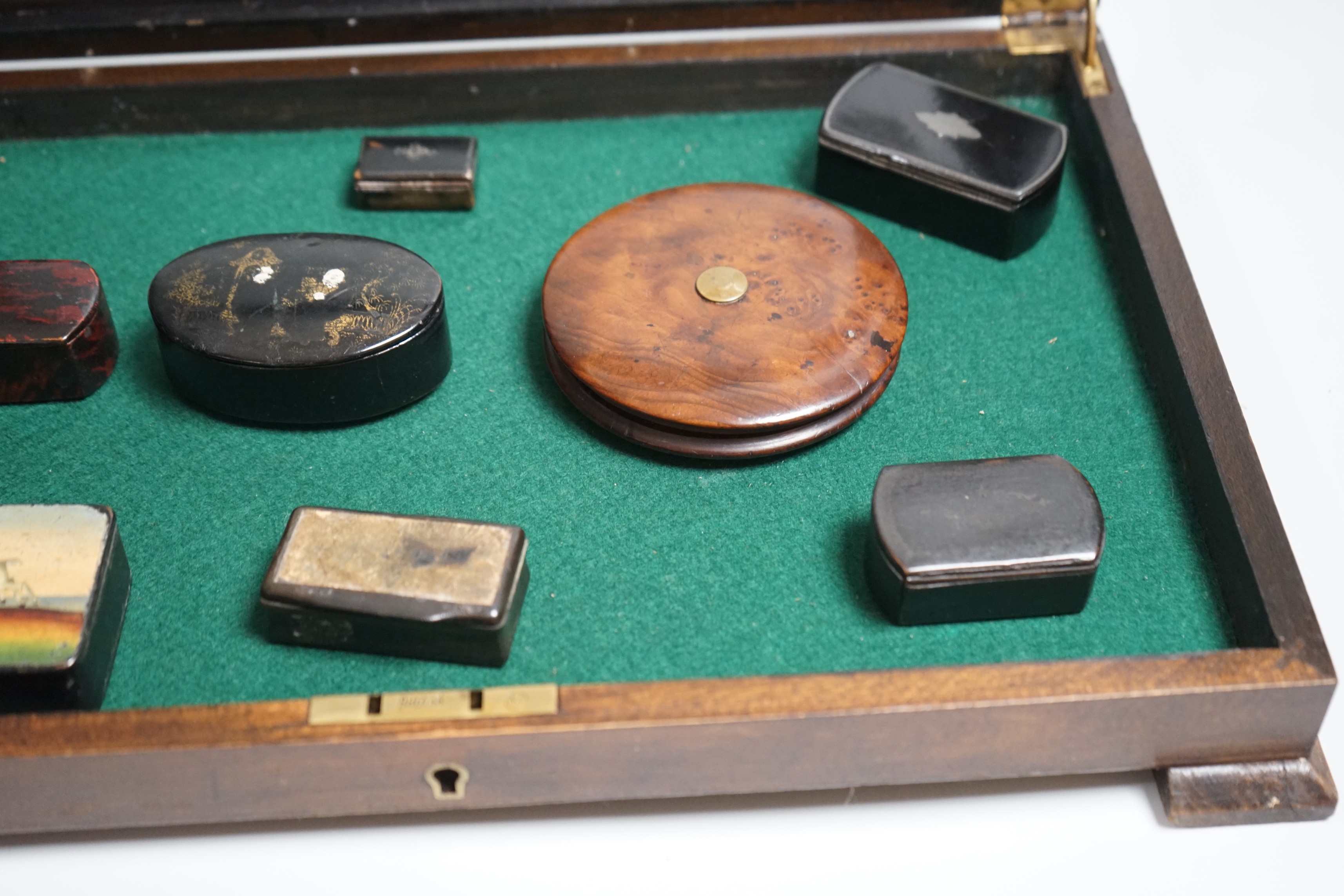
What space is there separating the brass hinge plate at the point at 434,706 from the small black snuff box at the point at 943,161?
104 cm

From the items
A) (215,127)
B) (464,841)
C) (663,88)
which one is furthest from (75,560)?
(663,88)

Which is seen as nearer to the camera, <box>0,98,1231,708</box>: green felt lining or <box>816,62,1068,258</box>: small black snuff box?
<box>0,98,1231,708</box>: green felt lining

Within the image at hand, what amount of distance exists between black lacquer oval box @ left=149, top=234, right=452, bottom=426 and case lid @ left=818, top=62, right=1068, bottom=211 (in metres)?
0.72

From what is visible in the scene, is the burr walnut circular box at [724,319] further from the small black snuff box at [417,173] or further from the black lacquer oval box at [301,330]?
the small black snuff box at [417,173]

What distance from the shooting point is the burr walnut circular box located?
5.89ft

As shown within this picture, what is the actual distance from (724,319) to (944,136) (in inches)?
20.9

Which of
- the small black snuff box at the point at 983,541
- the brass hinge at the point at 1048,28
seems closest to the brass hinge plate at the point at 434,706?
the small black snuff box at the point at 983,541

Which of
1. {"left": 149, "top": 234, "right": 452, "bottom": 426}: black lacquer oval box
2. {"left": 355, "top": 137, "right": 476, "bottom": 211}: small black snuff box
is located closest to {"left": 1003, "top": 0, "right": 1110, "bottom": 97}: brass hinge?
{"left": 355, "top": 137, "right": 476, "bottom": 211}: small black snuff box

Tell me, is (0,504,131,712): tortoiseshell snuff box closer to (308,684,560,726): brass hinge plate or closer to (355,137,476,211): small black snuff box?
(308,684,560,726): brass hinge plate

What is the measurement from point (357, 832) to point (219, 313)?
695 millimetres

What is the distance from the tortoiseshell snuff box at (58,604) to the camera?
4.97 ft

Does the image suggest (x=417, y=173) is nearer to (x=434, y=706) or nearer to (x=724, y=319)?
(x=724, y=319)

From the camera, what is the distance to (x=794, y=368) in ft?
5.96

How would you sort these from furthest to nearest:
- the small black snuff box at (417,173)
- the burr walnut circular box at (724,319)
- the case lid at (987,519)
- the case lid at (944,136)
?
the small black snuff box at (417,173) → the case lid at (944,136) → the burr walnut circular box at (724,319) → the case lid at (987,519)
